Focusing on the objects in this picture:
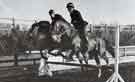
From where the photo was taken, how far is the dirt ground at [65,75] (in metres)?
1.62

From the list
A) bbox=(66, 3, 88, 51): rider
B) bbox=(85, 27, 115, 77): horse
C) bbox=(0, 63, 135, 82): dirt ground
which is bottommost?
bbox=(0, 63, 135, 82): dirt ground

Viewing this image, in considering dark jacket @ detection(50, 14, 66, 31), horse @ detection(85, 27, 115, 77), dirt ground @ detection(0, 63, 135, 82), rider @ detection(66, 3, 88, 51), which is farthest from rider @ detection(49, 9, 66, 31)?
dirt ground @ detection(0, 63, 135, 82)

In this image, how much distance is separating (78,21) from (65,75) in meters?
0.44

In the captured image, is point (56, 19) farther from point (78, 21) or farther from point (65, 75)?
point (65, 75)

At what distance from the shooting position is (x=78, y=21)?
176 cm

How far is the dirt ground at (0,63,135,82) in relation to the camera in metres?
1.62

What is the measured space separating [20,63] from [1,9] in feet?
1.41

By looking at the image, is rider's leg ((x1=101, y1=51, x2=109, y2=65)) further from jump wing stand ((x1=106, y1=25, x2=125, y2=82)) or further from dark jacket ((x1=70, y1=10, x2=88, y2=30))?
dark jacket ((x1=70, y1=10, x2=88, y2=30))

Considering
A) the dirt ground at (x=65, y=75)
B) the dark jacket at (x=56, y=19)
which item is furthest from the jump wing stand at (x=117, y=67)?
the dark jacket at (x=56, y=19)

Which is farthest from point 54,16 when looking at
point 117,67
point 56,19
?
point 117,67

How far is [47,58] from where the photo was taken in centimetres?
171

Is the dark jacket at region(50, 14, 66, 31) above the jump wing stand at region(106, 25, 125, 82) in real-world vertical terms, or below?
above

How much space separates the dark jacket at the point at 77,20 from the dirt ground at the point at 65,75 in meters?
0.36

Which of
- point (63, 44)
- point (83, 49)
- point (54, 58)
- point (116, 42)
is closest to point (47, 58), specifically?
point (54, 58)
